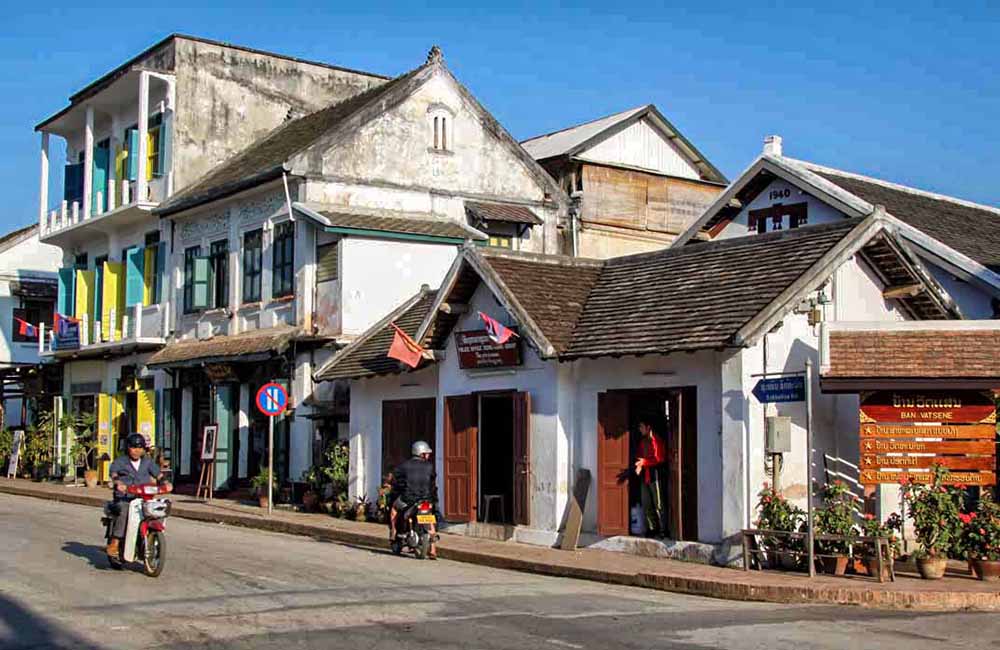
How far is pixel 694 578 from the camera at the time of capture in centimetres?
1579

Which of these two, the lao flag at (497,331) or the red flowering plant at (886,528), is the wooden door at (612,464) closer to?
the lao flag at (497,331)

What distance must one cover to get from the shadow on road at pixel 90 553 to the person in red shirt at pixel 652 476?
7.43 metres

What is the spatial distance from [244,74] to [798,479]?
73.6 ft

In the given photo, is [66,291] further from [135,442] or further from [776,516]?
[776,516]

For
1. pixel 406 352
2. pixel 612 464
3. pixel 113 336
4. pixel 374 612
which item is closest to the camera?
pixel 374 612

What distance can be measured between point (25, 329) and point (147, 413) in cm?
1073

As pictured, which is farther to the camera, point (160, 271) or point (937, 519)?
point (160, 271)

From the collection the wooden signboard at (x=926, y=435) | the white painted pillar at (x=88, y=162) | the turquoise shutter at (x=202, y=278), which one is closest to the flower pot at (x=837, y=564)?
the wooden signboard at (x=926, y=435)

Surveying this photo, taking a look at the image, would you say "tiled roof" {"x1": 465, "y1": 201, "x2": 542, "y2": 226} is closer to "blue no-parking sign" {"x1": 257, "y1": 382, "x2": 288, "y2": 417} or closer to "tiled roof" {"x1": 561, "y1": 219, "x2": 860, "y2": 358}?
"blue no-parking sign" {"x1": 257, "y1": 382, "x2": 288, "y2": 417}

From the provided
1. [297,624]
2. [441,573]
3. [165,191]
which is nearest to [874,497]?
[441,573]

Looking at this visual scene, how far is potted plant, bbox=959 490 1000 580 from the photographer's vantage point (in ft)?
52.7

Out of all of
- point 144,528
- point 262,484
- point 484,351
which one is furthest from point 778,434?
point 262,484

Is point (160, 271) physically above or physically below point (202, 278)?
above

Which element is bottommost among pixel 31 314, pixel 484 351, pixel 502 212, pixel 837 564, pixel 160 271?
pixel 837 564
